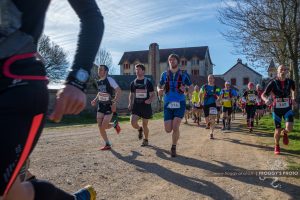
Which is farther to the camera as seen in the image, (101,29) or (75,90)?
(101,29)

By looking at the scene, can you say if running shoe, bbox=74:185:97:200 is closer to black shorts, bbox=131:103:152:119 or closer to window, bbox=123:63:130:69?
black shorts, bbox=131:103:152:119

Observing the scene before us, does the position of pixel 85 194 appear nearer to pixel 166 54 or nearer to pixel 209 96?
pixel 209 96

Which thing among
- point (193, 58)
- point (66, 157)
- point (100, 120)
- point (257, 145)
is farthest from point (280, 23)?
point (193, 58)

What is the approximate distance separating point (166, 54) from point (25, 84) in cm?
9048

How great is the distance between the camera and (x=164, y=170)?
7.92 m

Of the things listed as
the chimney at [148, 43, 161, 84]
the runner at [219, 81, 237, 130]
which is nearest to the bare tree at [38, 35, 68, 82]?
the chimney at [148, 43, 161, 84]

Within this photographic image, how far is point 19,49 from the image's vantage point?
1897mm

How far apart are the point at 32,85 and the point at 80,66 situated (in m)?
0.33

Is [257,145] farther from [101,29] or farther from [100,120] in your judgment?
[101,29]

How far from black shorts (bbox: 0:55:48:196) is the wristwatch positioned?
161 mm

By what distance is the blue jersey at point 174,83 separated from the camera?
10.1 m

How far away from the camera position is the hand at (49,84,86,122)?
1.98 metres

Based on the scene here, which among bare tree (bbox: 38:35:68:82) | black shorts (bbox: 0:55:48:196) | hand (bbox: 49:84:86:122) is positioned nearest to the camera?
black shorts (bbox: 0:55:48:196)

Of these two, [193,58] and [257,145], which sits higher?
[193,58]
